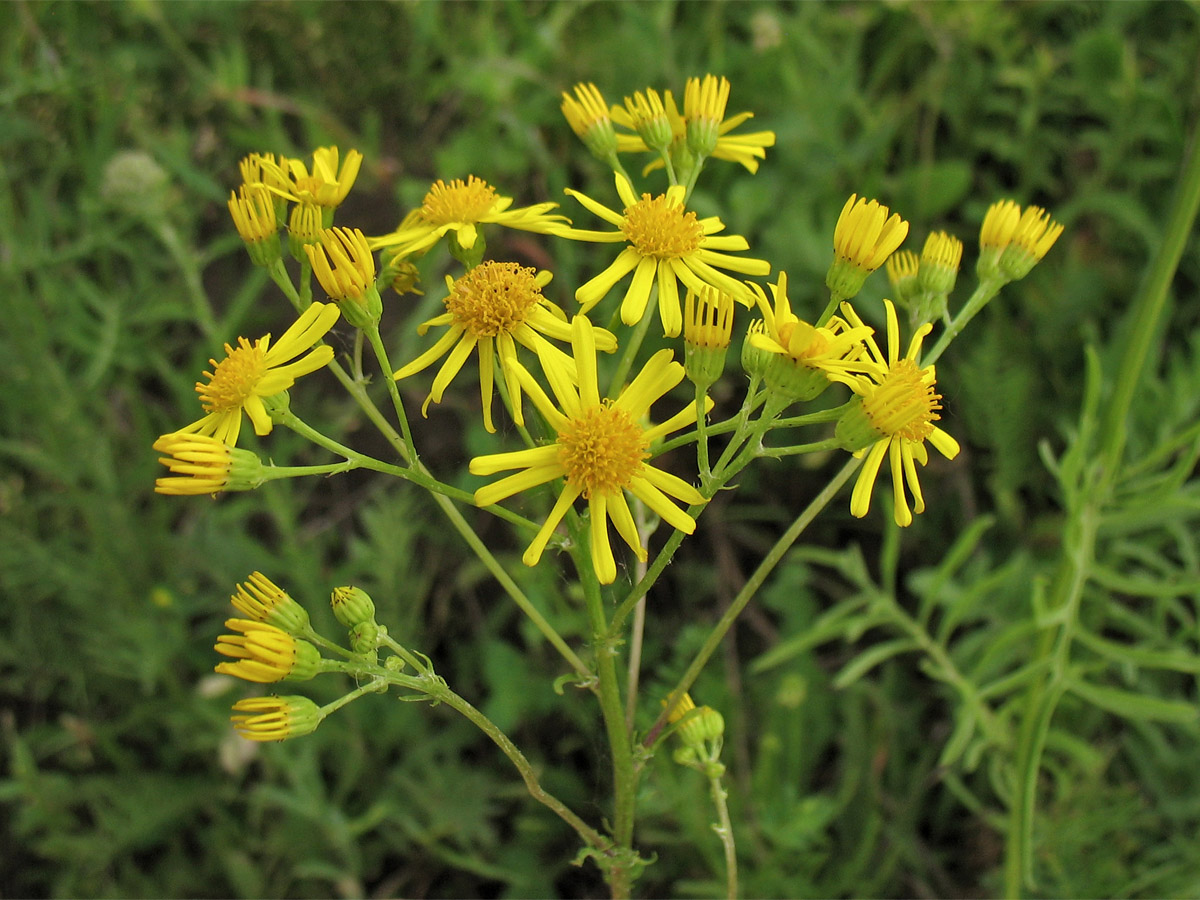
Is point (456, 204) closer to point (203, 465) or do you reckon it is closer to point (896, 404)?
point (203, 465)

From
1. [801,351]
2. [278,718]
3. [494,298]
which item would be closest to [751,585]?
[801,351]

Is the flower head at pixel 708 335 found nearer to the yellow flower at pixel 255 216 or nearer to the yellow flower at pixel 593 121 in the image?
the yellow flower at pixel 593 121

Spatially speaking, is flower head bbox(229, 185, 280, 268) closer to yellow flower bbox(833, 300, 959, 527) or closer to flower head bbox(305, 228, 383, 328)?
flower head bbox(305, 228, 383, 328)

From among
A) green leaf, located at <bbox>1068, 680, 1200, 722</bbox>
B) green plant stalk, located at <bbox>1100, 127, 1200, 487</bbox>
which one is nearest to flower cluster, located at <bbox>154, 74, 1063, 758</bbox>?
green plant stalk, located at <bbox>1100, 127, 1200, 487</bbox>

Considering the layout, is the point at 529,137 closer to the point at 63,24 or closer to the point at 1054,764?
the point at 63,24

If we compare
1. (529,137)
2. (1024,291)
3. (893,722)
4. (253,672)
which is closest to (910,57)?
(1024,291)

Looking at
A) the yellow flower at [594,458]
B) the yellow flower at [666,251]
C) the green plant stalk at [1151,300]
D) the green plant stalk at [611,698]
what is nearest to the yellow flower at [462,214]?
the yellow flower at [666,251]

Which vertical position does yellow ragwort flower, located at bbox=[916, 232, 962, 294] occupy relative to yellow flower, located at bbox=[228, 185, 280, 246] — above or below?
above
